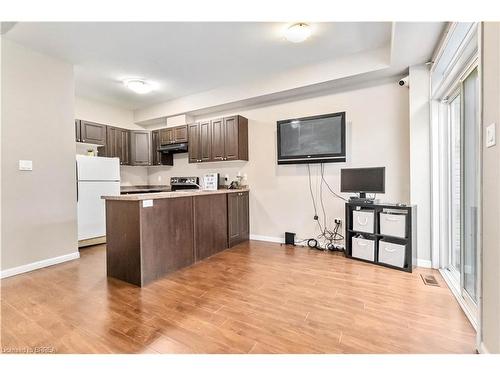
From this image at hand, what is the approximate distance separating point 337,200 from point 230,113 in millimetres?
2655

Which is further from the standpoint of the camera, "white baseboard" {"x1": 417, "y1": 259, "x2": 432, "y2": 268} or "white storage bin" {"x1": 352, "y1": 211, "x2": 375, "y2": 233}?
"white storage bin" {"x1": 352, "y1": 211, "x2": 375, "y2": 233}

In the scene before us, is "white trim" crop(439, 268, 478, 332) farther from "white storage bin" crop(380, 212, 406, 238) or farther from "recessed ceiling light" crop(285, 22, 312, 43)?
"recessed ceiling light" crop(285, 22, 312, 43)

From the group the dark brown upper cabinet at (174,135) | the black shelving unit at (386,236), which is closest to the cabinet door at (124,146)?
the dark brown upper cabinet at (174,135)

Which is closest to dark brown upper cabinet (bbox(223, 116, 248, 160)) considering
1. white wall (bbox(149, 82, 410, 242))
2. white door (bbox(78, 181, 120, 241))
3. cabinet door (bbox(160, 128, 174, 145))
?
white wall (bbox(149, 82, 410, 242))

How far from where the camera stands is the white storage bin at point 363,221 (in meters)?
2.98

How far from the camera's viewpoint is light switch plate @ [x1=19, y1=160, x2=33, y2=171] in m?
2.83

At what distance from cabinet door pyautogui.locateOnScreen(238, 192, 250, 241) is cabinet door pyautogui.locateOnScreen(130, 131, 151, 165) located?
2508 mm

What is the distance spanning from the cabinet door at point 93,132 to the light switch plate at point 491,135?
5409mm

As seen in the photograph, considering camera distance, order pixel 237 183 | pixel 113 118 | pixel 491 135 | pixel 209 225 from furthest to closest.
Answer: pixel 113 118, pixel 237 183, pixel 209 225, pixel 491 135

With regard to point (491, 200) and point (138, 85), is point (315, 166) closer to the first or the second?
point (491, 200)

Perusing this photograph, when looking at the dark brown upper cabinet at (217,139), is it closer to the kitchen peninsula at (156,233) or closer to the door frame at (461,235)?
the kitchen peninsula at (156,233)

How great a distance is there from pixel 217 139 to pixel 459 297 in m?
3.89

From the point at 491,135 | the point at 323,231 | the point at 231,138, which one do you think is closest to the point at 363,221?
the point at 323,231

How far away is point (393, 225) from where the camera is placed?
2811 millimetres
